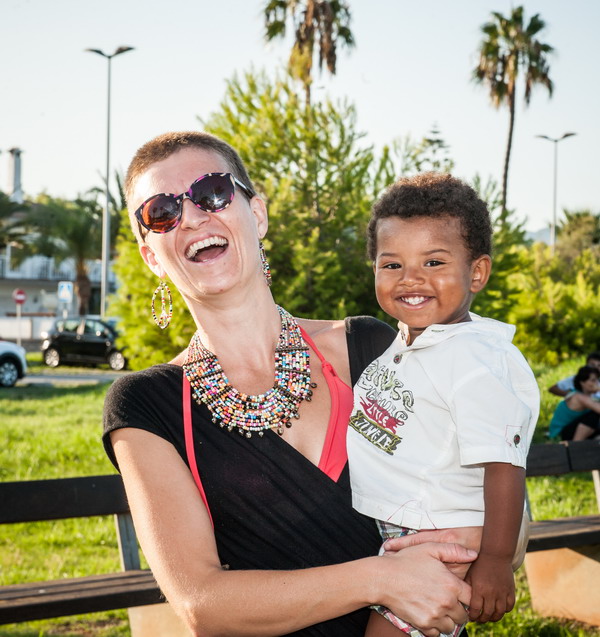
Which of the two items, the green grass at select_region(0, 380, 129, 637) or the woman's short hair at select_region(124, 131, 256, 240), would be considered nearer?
the woman's short hair at select_region(124, 131, 256, 240)

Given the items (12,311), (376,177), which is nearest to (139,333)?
(376,177)

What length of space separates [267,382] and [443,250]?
25.5 inches

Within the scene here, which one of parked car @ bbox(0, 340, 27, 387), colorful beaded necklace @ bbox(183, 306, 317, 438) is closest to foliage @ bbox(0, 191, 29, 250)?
parked car @ bbox(0, 340, 27, 387)

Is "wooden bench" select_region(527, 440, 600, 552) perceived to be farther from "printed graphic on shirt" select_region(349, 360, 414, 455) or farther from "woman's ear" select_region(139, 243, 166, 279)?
"woman's ear" select_region(139, 243, 166, 279)

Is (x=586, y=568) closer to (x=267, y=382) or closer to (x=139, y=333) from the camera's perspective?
(x=267, y=382)

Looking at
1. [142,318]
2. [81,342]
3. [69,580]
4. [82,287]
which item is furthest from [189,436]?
[82,287]

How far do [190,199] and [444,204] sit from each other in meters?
0.74

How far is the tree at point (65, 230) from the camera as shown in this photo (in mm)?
36969

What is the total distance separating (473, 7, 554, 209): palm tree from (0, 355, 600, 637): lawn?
21.2 m

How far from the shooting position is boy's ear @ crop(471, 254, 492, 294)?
2447 mm

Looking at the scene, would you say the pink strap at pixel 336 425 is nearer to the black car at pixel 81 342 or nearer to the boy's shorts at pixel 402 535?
the boy's shorts at pixel 402 535

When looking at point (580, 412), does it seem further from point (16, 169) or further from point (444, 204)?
point (16, 169)

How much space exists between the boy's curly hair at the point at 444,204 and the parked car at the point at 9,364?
739 inches

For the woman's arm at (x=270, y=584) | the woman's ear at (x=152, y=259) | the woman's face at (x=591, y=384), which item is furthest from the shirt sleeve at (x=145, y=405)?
the woman's face at (x=591, y=384)
